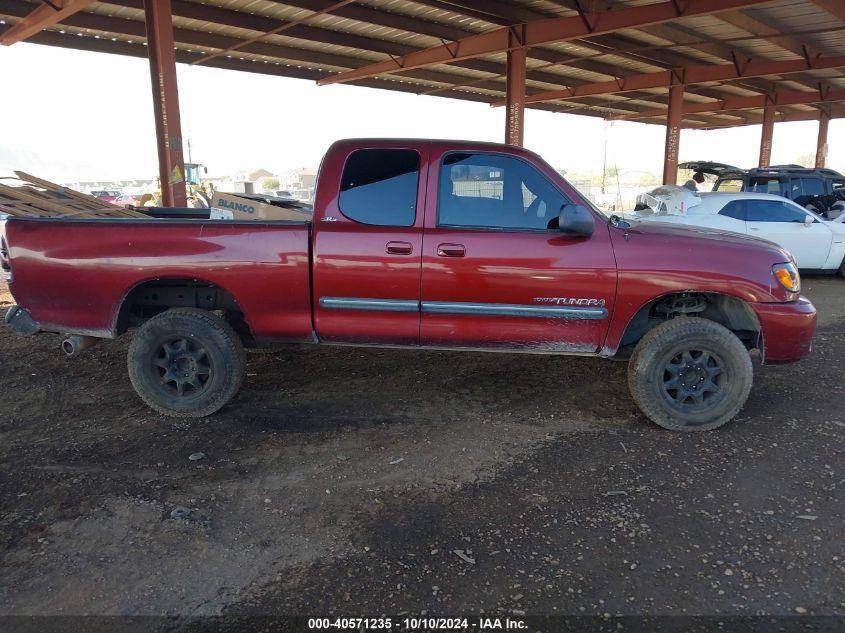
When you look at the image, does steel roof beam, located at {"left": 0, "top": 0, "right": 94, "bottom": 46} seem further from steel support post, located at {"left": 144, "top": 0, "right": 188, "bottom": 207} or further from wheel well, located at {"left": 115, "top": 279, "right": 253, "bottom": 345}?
wheel well, located at {"left": 115, "top": 279, "right": 253, "bottom": 345}

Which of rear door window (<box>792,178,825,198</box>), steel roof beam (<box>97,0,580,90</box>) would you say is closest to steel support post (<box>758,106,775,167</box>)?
steel roof beam (<box>97,0,580,90</box>)

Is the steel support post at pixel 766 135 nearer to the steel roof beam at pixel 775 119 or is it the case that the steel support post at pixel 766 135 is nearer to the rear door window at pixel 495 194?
the steel roof beam at pixel 775 119

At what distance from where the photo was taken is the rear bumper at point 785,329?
4.02m

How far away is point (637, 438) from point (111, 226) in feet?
12.9

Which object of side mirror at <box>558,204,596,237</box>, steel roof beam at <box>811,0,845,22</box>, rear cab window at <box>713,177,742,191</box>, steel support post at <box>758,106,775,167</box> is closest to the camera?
side mirror at <box>558,204,596,237</box>

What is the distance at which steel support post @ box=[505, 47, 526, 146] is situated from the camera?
46.3 feet

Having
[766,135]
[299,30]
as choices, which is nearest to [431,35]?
[299,30]

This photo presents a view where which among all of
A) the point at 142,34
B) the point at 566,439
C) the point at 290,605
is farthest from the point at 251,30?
the point at 290,605

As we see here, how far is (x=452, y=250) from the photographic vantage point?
397 cm

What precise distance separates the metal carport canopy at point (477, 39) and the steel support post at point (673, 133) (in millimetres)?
41

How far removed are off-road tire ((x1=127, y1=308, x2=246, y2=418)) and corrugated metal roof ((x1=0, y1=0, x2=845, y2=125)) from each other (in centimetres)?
920

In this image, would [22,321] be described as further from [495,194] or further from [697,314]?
[697,314]

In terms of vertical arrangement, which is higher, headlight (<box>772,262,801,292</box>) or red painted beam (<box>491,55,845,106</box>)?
red painted beam (<box>491,55,845,106</box>)

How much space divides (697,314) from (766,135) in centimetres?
2476
